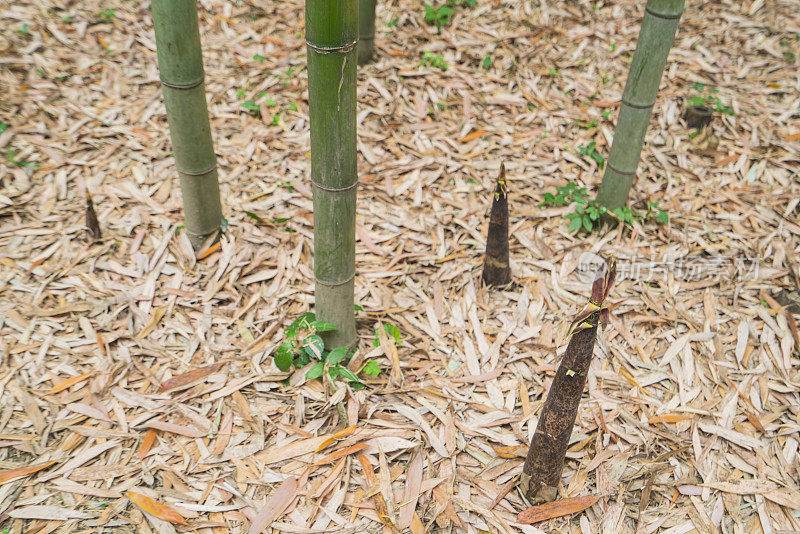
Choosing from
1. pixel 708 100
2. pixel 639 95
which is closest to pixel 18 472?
pixel 639 95

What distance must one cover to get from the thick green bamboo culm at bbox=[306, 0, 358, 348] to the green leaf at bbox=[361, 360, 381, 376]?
137 mm

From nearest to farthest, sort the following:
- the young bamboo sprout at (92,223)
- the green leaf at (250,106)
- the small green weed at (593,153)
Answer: the young bamboo sprout at (92,223), the small green weed at (593,153), the green leaf at (250,106)

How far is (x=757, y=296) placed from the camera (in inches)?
106

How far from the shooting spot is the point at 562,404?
1773mm

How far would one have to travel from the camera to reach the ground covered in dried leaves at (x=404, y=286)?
199 cm

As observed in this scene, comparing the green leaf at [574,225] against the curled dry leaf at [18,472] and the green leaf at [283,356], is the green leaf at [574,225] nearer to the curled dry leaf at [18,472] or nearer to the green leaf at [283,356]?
the green leaf at [283,356]

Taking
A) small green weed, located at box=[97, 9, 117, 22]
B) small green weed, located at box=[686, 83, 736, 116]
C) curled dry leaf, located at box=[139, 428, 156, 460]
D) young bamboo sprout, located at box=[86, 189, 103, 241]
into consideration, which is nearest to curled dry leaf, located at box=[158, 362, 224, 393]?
curled dry leaf, located at box=[139, 428, 156, 460]

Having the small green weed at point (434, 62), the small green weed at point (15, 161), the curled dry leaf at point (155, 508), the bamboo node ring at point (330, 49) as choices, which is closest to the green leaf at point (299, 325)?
the curled dry leaf at point (155, 508)

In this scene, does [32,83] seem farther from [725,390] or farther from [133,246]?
[725,390]

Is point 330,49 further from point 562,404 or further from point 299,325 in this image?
point 562,404

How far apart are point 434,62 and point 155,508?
3.04 metres

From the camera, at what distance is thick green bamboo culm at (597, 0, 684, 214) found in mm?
2572

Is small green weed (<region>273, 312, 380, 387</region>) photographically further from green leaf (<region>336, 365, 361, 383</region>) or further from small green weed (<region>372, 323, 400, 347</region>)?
small green weed (<region>372, 323, 400, 347</region>)

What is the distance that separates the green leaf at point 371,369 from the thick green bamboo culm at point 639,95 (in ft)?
4.90
